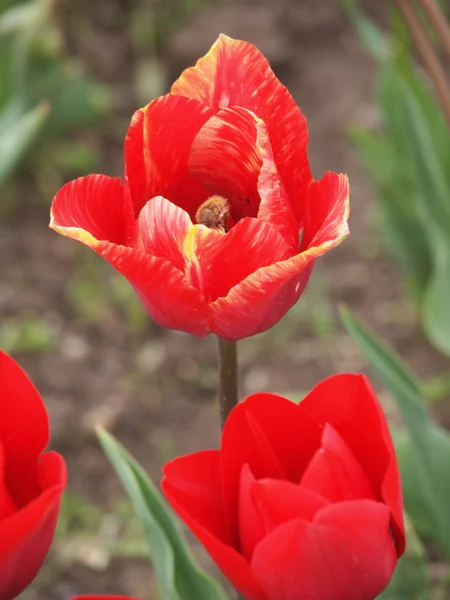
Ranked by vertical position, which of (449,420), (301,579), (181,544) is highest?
(301,579)

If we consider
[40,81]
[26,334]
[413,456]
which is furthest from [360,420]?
[40,81]

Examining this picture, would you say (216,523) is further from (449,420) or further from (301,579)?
(449,420)

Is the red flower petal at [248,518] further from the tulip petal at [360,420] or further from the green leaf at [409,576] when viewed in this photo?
the green leaf at [409,576]

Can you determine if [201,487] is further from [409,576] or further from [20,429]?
[409,576]

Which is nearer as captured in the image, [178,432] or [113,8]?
[178,432]

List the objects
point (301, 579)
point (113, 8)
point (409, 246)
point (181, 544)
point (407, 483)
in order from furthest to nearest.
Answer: point (113, 8), point (409, 246), point (407, 483), point (181, 544), point (301, 579)

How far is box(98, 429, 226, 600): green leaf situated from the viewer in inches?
25.1

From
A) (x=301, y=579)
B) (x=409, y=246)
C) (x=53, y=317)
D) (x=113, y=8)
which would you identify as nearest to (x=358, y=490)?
(x=301, y=579)

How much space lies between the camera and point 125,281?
6.05 feet

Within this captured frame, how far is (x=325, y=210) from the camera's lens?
477 millimetres

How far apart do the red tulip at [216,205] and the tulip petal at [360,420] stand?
5 centimetres

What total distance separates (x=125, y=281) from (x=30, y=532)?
142 cm

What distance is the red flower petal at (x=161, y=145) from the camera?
1.60ft

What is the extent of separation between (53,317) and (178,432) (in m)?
0.36
